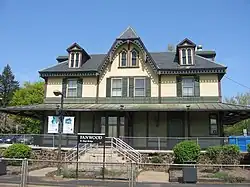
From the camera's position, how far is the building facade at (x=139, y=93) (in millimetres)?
22031

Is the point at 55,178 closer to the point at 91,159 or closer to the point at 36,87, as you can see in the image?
the point at 91,159

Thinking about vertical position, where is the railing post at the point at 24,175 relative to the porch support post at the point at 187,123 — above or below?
below

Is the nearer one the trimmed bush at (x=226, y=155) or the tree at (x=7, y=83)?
the trimmed bush at (x=226, y=155)

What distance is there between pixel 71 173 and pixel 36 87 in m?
40.8

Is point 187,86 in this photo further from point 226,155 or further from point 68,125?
point 68,125

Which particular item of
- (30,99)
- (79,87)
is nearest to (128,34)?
(79,87)

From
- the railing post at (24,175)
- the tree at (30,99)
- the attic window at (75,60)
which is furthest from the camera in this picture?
the tree at (30,99)

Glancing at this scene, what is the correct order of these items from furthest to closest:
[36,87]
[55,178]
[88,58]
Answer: [36,87]
[88,58]
[55,178]

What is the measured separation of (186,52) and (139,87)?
17.1 feet

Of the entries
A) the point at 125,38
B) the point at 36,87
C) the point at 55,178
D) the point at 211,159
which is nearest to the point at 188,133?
the point at 211,159

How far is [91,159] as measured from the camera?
18.6 m

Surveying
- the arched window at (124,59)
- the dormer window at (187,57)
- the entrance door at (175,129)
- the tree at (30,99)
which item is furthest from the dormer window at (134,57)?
the tree at (30,99)

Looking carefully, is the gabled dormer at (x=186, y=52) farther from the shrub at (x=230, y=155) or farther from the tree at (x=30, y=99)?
the tree at (x=30, y=99)

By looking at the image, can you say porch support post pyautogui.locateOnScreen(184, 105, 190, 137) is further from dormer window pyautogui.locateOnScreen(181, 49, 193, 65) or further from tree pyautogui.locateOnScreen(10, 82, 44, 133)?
tree pyautogui.locateOnScreen(10, 82, 44, 133)
